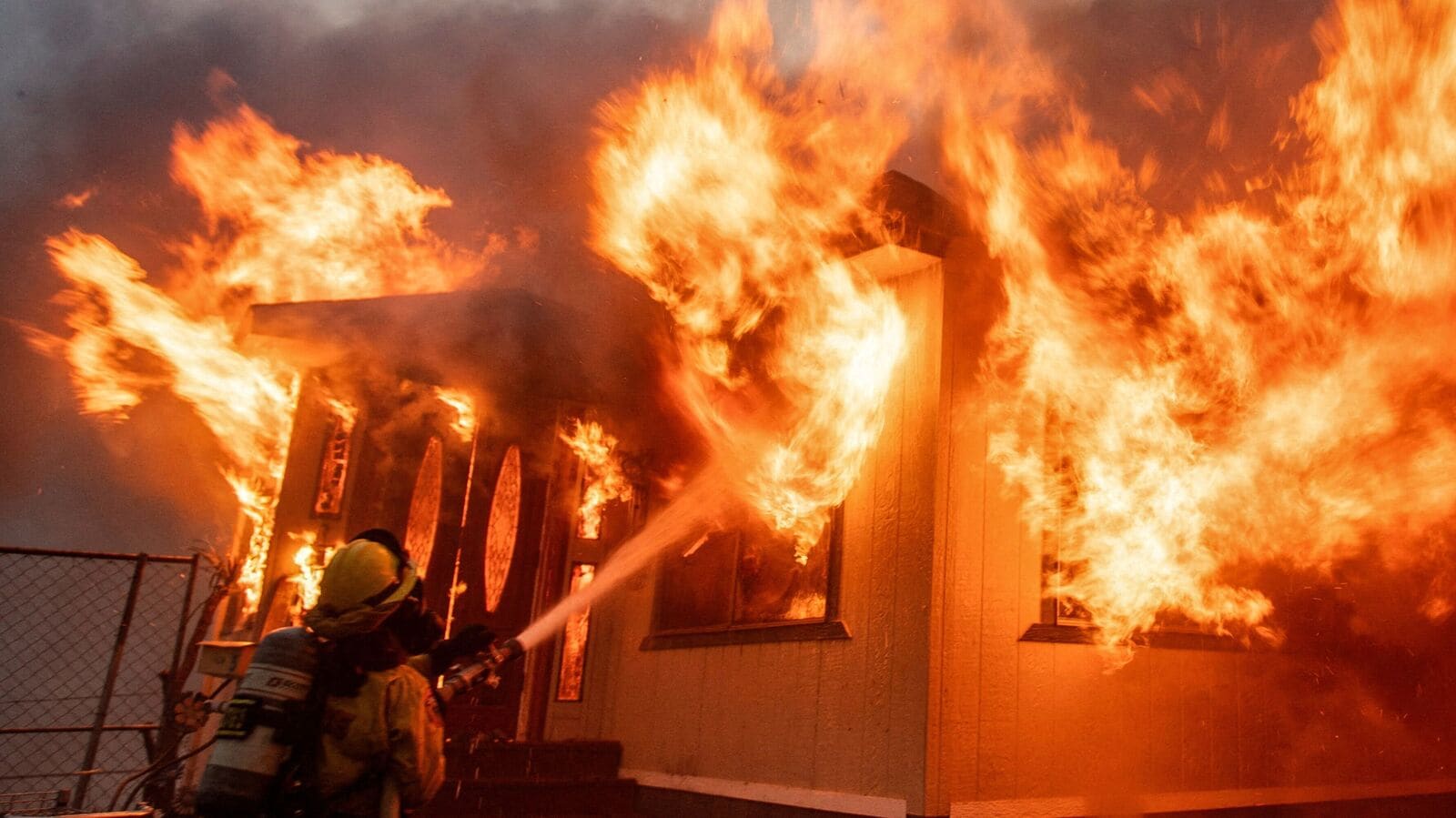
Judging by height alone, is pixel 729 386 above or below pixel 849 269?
below

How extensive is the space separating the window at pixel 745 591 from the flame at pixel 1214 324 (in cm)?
149

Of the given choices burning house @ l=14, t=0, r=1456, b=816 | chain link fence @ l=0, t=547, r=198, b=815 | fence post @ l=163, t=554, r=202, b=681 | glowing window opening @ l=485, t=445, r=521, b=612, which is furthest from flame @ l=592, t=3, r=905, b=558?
chain link fence @ l=0, t=547, r=198, b=815

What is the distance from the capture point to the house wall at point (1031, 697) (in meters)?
5.73

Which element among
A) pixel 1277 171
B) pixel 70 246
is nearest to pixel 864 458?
pixel 1277 171

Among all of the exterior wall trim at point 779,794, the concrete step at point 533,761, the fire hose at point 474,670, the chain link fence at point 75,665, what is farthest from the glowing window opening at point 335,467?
the fire hose at point 474,670

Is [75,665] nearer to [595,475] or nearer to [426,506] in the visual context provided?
[426,506]

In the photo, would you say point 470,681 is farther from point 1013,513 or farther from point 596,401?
point 596,401

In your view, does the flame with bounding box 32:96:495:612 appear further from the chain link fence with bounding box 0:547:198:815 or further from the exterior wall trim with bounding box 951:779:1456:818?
the exterior wall trim with bounding box 951:779:1456:818

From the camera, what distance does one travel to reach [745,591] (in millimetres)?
7242

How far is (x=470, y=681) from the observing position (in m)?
3.72

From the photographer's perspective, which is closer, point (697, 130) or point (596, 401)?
point (697, 130)

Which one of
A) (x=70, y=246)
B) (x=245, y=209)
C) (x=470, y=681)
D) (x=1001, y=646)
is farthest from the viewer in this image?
(x=70, y=246)

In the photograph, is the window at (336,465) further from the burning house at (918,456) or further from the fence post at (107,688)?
the fence post at (107,688)

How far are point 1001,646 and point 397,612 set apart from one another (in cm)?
395
